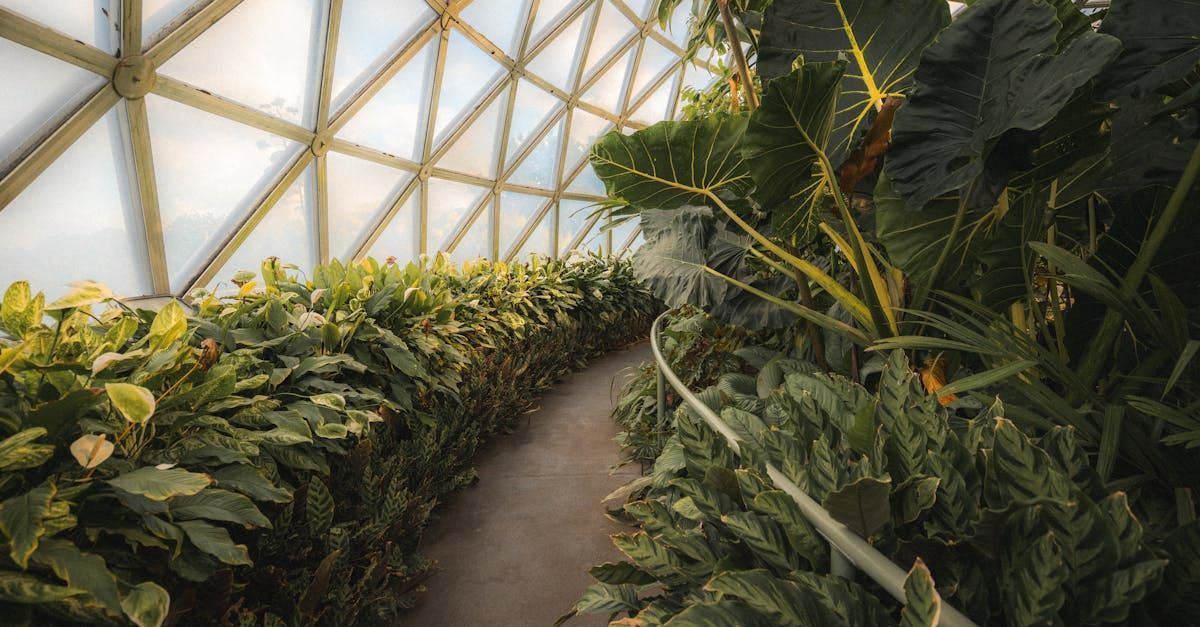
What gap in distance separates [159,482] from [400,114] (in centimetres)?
631

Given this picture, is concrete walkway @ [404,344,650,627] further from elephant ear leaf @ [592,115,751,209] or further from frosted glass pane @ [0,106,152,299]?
frosted glass pane @ [0,106,152,299]

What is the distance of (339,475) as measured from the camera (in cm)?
198

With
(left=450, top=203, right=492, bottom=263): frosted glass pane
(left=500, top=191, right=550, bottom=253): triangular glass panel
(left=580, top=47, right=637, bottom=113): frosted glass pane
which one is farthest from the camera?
(left=580, top=47, right=637, bottom=113): frosted glass pane

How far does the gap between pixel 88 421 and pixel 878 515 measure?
5.80 ft

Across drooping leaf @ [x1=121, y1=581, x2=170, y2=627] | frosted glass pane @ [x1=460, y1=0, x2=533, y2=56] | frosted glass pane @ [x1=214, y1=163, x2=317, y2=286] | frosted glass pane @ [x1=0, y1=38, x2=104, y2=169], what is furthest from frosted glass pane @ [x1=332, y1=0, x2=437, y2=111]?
drooping leaf @ [x1=121, y1=581, x2=170, y2=627]

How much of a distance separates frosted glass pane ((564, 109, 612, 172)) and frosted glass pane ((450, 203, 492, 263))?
8.28ft

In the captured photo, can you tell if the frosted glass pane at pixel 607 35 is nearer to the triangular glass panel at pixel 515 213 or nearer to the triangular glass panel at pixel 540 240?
the triangular glass panel at pixel 515 213

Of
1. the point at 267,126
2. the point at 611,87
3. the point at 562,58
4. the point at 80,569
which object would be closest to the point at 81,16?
the point at 267,126

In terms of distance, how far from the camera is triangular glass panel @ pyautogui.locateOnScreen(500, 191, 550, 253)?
9555 mm

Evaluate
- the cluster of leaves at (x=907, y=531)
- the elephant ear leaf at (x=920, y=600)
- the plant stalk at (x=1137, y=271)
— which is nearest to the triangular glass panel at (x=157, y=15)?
the cluster of leaves at (x=907, y=531)

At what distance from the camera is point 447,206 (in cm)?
818

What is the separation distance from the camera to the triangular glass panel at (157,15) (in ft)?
12.1

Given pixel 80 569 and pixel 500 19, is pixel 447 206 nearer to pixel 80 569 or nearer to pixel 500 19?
pixel 500 19

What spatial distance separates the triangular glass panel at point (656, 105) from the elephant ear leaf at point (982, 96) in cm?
1160
